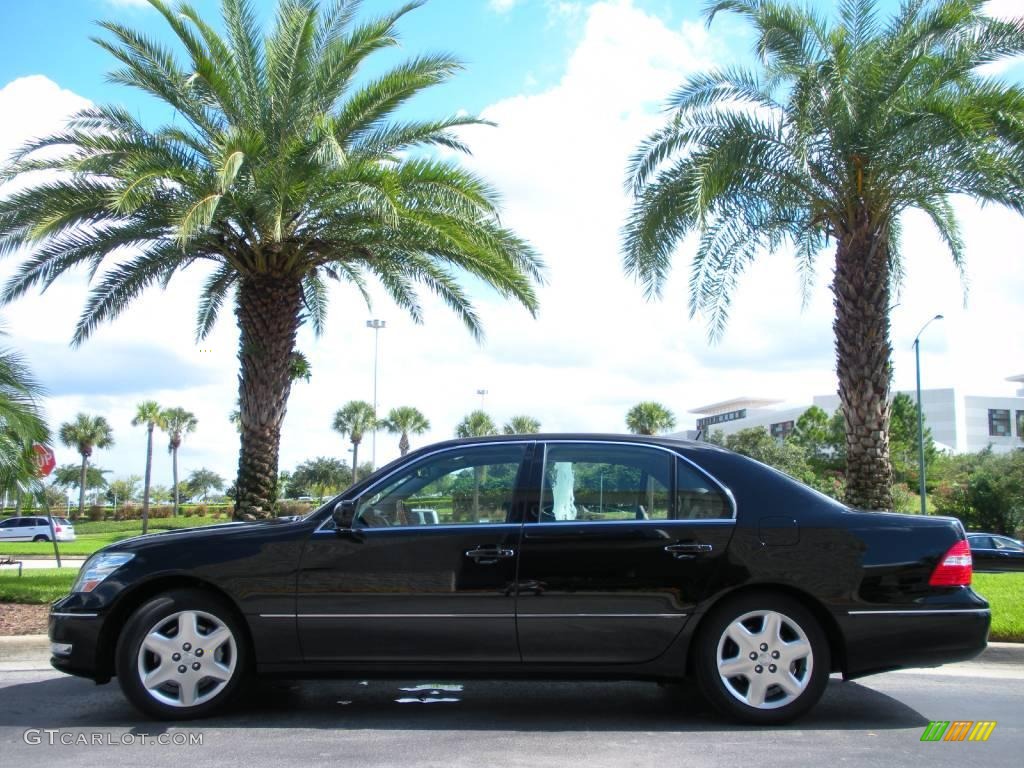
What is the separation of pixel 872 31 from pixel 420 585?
11.3 metres

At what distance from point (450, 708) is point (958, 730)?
290 centimetres

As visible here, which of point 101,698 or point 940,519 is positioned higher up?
point 940,519

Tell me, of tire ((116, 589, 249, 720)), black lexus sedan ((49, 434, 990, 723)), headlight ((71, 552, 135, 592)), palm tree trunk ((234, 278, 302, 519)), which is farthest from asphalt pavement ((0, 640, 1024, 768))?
palm tree trunk ((234, 278, 302, 519))

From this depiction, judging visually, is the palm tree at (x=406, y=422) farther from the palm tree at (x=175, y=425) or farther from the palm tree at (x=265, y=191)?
the palm tree at (x=265, y=191)

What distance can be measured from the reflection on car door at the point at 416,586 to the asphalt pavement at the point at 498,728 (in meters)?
0.46

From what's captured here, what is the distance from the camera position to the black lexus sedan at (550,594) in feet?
17.2

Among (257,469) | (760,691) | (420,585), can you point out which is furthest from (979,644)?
(257,469)

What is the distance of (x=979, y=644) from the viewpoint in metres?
5.25

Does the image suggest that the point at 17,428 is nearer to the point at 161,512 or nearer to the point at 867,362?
the point at 867,362

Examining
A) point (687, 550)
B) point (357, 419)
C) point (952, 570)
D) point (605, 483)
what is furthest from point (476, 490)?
point (357, 419)

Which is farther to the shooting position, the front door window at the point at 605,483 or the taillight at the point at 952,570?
the front door window at the point at 605,483

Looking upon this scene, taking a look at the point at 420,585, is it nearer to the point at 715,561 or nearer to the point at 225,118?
the point at 715,561

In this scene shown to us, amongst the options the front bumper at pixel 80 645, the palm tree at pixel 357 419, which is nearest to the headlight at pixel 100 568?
the front bumper at pixel 80 645

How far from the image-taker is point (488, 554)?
533cm
